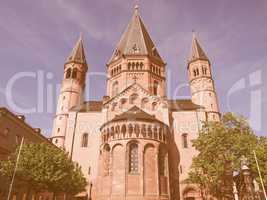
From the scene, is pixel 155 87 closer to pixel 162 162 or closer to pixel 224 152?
pixel 162 162

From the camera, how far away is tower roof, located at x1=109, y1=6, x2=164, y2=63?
2000 inches

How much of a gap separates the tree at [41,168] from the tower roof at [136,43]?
1152 inches

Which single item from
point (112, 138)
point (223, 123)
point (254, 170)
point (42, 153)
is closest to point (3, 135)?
point (42, 153)

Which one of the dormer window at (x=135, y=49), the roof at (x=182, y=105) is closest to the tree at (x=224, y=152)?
the roof at (x=182, y=105)

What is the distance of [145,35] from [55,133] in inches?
1177

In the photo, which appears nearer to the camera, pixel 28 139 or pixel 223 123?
pixel 223 123

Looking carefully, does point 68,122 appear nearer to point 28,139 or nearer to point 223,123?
point 28,139

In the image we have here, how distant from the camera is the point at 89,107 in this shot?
1868 inches

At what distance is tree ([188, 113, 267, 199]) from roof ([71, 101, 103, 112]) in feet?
79.9

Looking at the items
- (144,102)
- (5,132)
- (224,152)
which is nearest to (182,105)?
(144,102)

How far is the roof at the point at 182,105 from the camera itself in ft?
147

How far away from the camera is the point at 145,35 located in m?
55.8

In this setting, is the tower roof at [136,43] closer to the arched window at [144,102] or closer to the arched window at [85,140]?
the arched window at [144,102]

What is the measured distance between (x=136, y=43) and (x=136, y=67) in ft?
23.5
